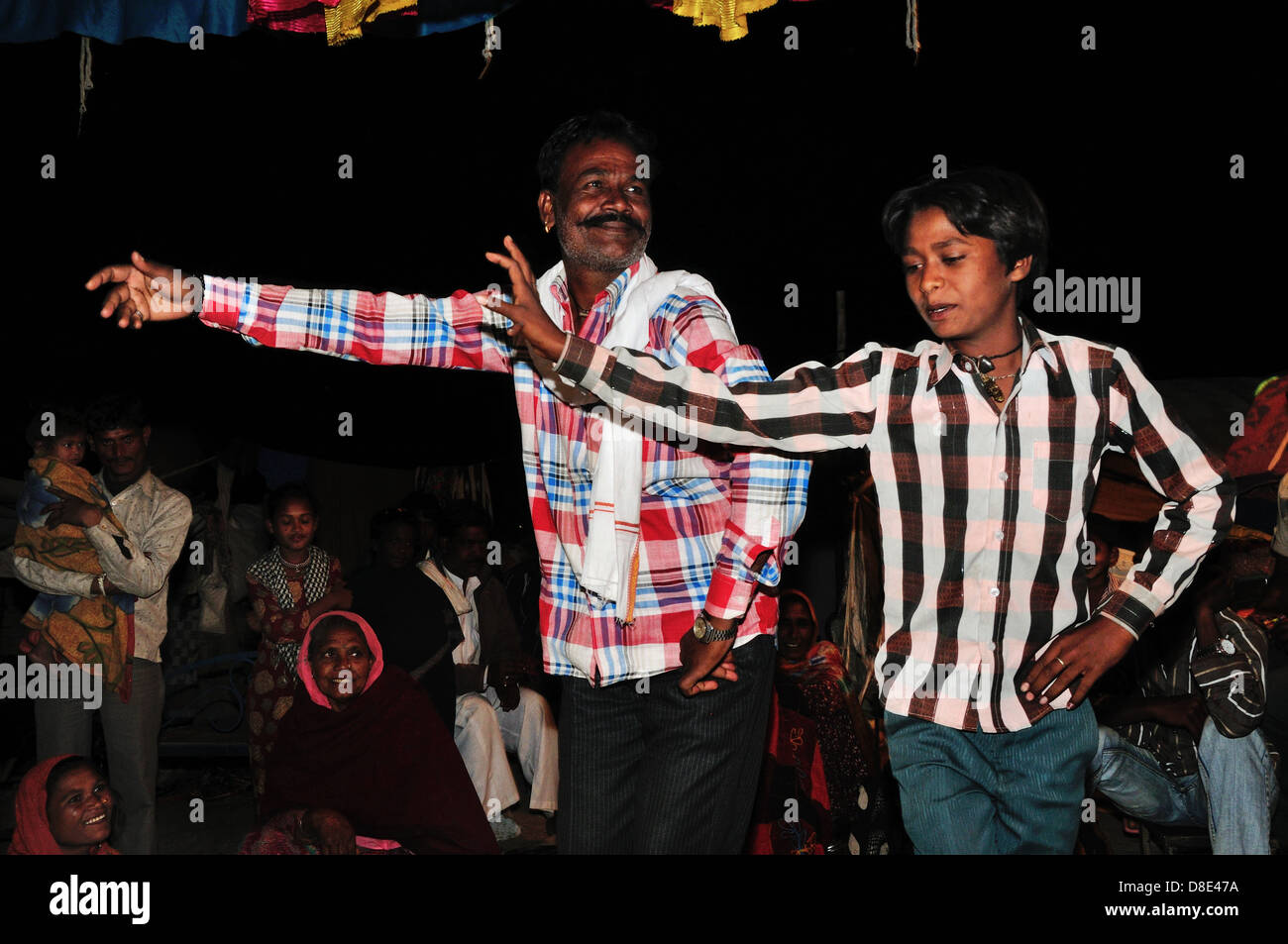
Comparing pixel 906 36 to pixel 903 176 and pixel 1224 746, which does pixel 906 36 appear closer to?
pixel 903 176

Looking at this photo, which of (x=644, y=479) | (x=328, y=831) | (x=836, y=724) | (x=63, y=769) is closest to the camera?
(x=644, y=479)

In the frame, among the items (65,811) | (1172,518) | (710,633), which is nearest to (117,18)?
(65,811)

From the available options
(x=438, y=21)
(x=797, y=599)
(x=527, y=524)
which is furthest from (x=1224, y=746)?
(x=527, y=524)

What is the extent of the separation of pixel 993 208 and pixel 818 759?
11.1 ft

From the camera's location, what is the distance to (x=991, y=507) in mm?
2652

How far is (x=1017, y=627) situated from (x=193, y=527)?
658 centimetres

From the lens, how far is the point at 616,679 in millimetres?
2930

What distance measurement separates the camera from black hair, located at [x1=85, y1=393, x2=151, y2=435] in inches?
213

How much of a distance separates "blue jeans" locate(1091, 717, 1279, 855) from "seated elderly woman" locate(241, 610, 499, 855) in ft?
8.12

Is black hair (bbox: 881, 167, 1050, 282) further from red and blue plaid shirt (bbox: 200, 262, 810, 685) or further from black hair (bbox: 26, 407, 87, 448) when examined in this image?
black hair (bbox: 26, 407, 87, 448)

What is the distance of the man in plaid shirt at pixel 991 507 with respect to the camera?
103 inches

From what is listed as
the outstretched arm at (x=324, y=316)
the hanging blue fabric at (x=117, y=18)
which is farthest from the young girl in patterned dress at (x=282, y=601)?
the outstretched arm at (x=324, y=316)

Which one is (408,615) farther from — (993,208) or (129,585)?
(993,208)

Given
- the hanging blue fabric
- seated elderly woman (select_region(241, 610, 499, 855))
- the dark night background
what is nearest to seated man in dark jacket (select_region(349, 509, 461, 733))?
seated elderly woman (select_region(241, 610, 499, 855))
